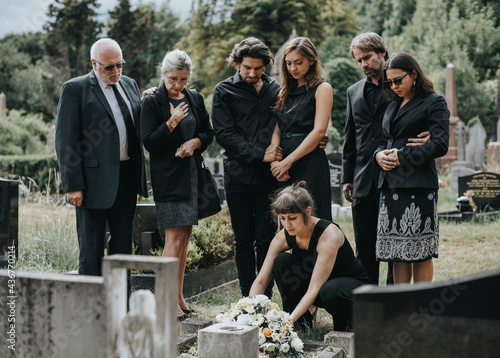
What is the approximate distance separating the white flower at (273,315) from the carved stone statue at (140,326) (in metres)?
1.25

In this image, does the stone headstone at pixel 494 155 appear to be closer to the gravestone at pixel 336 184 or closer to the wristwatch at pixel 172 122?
the gravestone at pixel 336 184

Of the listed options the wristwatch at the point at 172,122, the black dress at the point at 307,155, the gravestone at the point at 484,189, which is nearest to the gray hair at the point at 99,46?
the wristwatch at the point at 172,122

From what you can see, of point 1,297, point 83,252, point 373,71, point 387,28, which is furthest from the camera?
point 387,28

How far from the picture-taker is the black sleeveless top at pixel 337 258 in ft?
12.5

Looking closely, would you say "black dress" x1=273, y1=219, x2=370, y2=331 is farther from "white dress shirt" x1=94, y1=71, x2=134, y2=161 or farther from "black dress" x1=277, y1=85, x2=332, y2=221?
"white dress shirt" x1=94, y1=71, x2=134, y2=161

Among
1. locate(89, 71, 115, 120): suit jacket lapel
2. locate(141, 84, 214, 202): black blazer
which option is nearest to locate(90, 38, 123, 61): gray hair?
locate(89, 71, 115, 120): suit jacket lapel

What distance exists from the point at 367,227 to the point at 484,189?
6633mm

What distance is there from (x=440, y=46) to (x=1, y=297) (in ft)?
107

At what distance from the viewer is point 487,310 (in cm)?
212

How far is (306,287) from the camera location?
3928 mm

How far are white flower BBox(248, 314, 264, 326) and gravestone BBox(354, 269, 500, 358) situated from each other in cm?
118

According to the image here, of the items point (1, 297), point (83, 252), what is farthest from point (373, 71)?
point (1, 297)

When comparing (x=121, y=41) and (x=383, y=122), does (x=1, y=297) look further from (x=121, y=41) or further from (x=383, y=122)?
(x=121, y=41)

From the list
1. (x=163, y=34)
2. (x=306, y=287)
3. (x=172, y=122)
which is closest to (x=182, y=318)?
(x=306, y=287)
